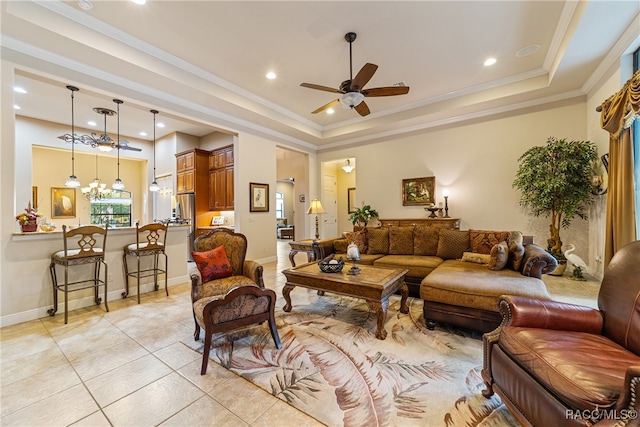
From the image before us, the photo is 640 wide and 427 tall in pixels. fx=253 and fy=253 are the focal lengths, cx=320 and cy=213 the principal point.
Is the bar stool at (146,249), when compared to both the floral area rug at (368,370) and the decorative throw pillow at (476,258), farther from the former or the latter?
the decorative throw pillow at (476,258)

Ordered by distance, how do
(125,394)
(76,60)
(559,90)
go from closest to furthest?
(125,394) < (76,60) < (559,90)

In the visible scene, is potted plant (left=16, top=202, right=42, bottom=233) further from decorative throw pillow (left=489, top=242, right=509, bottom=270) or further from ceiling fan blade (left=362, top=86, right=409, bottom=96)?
decorative throw pillow (left=489, top=242, right=509, bottom=270)

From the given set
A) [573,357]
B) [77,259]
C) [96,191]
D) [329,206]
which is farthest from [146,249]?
[96,191]

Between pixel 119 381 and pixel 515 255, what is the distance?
4.05m

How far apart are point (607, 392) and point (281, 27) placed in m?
4.09

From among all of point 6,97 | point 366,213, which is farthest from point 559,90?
point 6,97

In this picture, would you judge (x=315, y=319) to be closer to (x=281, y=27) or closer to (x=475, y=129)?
(x=281, y=27)

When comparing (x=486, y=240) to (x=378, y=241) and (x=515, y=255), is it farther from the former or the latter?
(x=378, y=241)

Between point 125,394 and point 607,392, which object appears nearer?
point 607,392

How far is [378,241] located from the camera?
14.6 ft

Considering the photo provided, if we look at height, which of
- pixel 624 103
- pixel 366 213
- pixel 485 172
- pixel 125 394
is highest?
pixel 624 103

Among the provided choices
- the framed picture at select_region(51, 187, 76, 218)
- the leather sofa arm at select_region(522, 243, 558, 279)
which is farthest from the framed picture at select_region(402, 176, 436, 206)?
the framed picture at select_region(51, 187, 76, 218)

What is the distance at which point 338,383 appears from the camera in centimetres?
187

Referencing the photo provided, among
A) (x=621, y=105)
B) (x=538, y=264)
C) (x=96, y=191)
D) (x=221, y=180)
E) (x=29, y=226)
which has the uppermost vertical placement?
(x=621, y=105)
